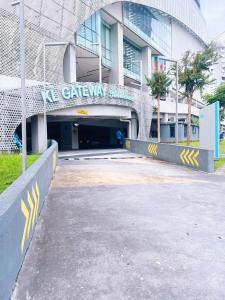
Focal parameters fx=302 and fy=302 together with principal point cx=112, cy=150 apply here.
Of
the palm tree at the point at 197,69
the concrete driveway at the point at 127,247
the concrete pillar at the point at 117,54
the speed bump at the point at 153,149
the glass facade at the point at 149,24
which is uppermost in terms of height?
the glass facade at the point at 149,24

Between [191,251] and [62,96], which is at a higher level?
[62,96]

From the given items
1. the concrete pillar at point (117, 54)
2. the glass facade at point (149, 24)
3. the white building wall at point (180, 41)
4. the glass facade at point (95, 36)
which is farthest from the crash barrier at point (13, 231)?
the white building wall at point (180, 41)

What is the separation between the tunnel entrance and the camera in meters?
34.1

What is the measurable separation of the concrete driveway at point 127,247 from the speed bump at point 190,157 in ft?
18.2

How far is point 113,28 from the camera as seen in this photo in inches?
1511

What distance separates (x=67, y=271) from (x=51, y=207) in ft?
12.6

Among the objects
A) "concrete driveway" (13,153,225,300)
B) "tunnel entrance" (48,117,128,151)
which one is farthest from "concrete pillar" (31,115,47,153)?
"concrete driveway" (13,153,225,300)

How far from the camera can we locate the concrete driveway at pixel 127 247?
3918mm

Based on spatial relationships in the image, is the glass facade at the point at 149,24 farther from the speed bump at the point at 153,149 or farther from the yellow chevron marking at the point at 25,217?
the yellow chevron marking at the point at 25,217

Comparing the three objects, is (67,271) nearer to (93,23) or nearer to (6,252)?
(6,252)

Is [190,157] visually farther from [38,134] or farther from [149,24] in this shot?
[149,24]

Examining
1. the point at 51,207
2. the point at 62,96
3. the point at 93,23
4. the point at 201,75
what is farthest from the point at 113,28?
the point at 51,207

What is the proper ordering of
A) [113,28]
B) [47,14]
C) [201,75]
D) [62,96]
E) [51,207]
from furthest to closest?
[113,28] < [201,75] < [47,14] < [62,96] < [51,207]

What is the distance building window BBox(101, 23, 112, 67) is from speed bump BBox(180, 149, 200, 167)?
A: 23171 millimetres
